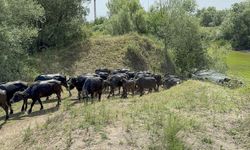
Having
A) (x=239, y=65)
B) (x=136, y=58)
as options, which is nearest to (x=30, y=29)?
(x=136, y=58)

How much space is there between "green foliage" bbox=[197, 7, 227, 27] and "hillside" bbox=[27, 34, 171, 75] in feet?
348

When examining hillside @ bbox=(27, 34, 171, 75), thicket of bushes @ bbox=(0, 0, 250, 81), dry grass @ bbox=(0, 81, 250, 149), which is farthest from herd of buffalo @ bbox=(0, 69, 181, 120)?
hillside @ bbox=(27, 34, 171, 75)

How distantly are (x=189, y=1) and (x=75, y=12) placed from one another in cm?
1355

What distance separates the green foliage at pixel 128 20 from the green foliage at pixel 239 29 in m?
49.8

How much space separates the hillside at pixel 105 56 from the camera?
42.9m

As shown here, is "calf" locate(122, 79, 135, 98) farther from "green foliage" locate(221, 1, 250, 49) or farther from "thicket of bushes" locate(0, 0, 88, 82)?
"green foliage" locate(221, 1, 250, 49)

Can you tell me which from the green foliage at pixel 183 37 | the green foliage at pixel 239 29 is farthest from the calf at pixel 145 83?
the green foliage at pixel 239 29

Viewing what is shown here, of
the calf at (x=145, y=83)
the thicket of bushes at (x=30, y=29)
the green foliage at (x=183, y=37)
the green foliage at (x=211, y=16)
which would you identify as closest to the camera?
the calf at (x=145, y=83)

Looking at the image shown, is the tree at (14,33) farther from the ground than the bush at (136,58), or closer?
farther from the ground

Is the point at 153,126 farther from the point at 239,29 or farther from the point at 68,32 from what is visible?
the point at 239,29

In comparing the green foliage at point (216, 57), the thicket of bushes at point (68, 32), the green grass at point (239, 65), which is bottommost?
the green grass at point (239, 65)

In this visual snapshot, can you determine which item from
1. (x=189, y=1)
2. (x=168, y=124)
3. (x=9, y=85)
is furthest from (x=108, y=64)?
(x=168, y=124)

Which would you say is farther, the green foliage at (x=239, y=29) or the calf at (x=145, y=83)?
the green foliage at (x=239, y=29)

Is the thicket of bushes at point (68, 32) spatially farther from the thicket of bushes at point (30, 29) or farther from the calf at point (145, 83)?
the calf at point (145, 83)
